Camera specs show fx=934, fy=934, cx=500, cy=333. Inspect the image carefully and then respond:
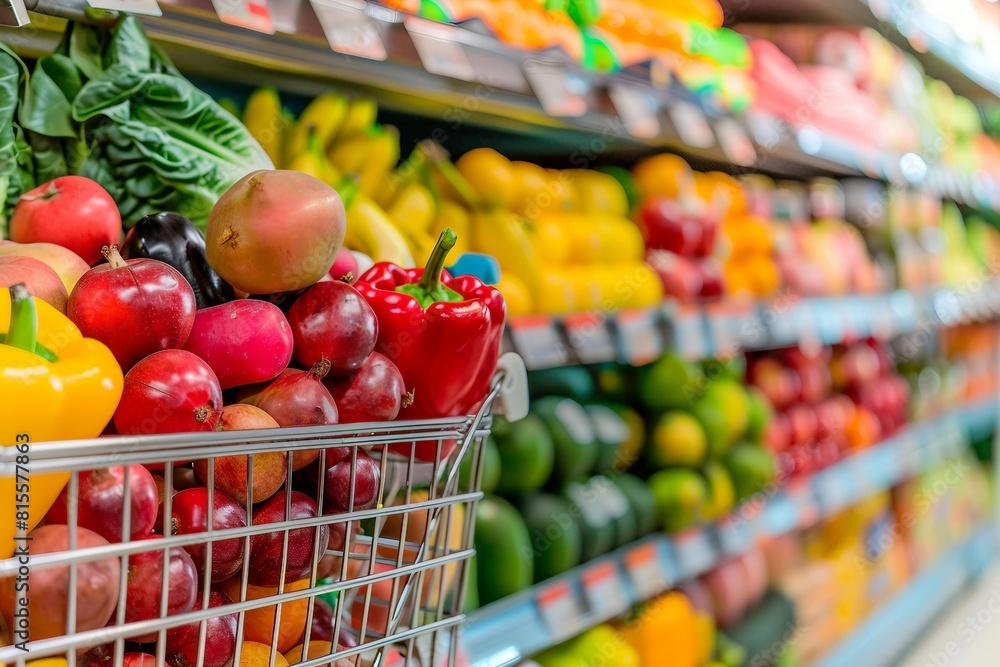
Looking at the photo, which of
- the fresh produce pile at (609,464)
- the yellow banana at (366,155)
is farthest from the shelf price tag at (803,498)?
the yellow banana at (366,155)

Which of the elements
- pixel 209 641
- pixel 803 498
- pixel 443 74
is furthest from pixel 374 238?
pixel 803 498

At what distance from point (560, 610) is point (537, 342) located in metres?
0.43

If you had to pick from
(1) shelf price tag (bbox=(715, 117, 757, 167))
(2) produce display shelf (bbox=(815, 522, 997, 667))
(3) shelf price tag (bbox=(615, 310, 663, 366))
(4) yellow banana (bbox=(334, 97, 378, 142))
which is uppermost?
(1) shelf price tag (bbox=(715, 117, 757, 167))

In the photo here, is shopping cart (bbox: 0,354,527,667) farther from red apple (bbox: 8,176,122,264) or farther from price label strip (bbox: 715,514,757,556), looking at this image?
price label strip (bbox: 715,514,757,556)

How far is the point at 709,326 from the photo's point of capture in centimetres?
170

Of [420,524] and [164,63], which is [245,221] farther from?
[420,524]

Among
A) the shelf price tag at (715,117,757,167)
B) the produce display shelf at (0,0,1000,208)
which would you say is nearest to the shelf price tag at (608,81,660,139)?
the produce display shelf at (0,0,1000,208)

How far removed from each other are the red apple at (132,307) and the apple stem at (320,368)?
0.08 meters

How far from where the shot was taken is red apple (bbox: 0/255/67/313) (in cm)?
59

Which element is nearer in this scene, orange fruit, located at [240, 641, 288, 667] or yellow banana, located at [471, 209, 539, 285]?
orange fruit, located at [240, 641, 288, 667]

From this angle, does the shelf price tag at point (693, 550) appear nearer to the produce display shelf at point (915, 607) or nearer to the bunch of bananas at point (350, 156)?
the produce display shelf at point (915, 607)

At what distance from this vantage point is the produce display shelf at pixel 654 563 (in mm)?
1277

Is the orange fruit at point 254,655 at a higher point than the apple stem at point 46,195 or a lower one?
lower

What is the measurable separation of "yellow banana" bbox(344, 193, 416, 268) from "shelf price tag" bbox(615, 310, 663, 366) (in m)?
0.44
